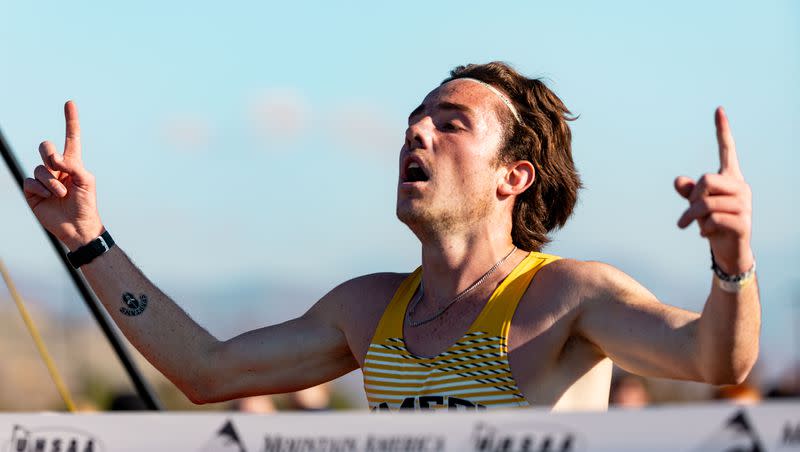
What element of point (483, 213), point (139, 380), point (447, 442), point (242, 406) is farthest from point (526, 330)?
point (242, 406)

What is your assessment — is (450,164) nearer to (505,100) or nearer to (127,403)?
(505,100)

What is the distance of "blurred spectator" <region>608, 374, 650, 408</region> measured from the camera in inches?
254

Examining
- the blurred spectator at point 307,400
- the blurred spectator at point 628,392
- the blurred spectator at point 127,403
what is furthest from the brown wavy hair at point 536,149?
the blurred spectator at point 127,403

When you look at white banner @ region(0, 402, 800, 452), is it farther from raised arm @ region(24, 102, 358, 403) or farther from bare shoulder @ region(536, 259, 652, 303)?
raised arm @ region(24, 102, 358, 403)

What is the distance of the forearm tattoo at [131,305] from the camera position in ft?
11.1

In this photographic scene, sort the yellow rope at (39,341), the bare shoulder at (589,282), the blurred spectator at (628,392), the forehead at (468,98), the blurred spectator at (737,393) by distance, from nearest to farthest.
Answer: the bare shoulder at (589,282) → the forehead at (468,98) → the yellow rope at (39,341) → the blurred spectator at (737,393) → the blurred spectator at (628,392)

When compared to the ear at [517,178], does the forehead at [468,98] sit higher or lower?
higher

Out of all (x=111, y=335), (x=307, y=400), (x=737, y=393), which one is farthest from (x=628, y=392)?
(x=111, y=335)

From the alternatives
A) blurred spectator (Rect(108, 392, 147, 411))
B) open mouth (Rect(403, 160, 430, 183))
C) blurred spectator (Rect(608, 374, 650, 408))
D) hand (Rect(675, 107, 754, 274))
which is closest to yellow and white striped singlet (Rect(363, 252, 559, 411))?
open mouth (Rect(403, 160, 430, 183))

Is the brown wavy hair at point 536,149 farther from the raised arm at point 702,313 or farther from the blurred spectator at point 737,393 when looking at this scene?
the blurred spectator at point 737,393

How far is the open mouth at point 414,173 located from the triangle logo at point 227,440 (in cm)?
151

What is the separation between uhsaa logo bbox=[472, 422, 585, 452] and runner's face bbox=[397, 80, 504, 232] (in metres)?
1.47

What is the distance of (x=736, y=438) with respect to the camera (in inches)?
70.7

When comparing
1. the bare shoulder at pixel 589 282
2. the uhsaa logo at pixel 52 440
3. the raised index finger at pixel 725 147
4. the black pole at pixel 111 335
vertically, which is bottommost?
the black pole at pixel 111 335
